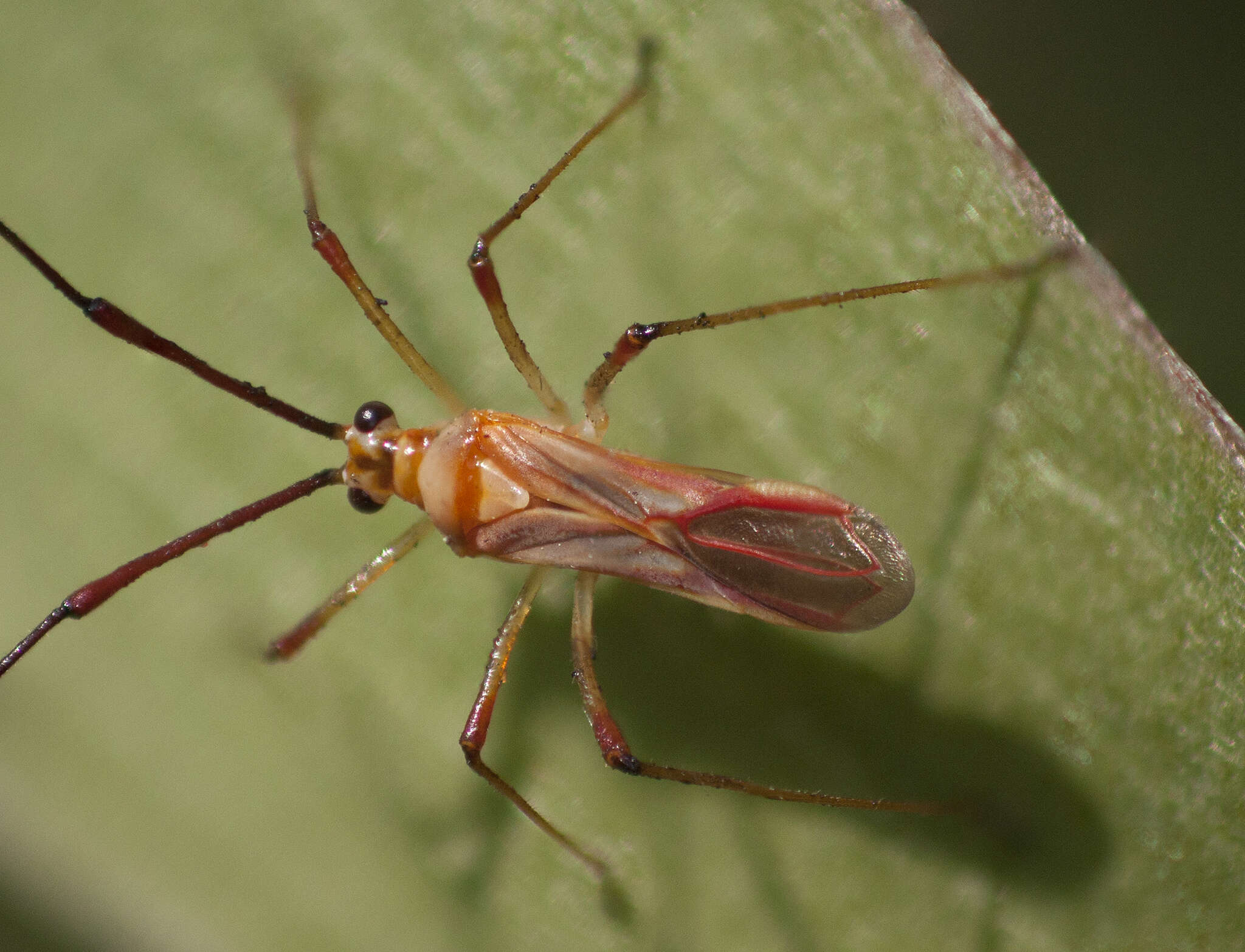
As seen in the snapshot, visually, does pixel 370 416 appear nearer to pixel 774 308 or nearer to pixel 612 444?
pixel 612 444

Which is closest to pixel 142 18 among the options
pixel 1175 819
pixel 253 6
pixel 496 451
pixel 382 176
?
pixel 253 6

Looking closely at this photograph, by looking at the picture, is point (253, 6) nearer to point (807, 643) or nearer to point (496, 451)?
point (496, 451)

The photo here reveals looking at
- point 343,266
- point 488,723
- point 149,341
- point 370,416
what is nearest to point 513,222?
point 343,266

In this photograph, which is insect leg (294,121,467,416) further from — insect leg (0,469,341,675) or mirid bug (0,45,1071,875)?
insect leg (0,469,341,675)

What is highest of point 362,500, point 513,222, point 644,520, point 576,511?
point 513,222

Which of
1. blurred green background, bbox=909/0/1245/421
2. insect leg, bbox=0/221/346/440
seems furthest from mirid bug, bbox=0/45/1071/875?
blurred green background, bbox=909/0/1245/421

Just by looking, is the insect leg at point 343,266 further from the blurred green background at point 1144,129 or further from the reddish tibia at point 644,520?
the blurred green background at point 1144,129
